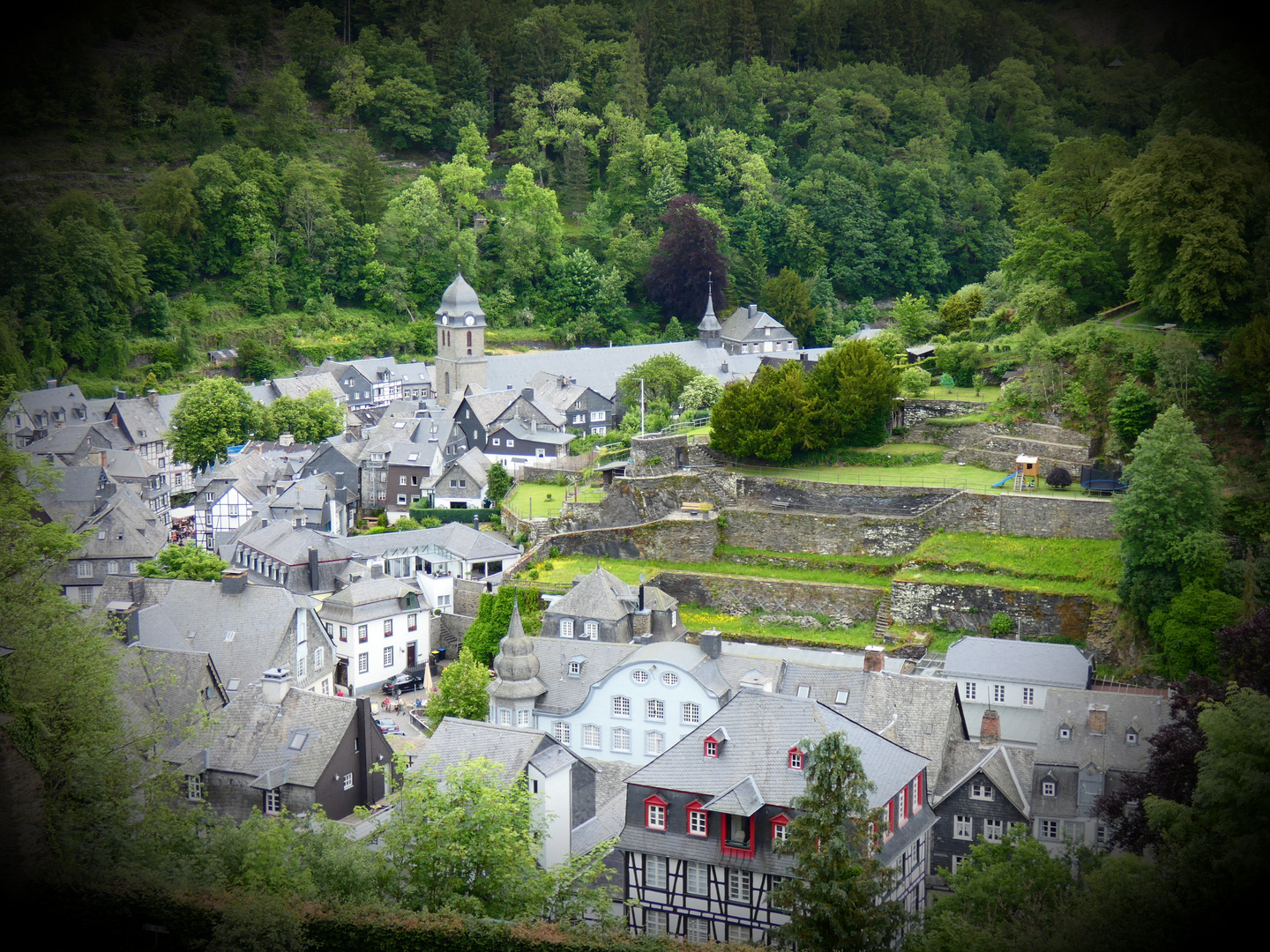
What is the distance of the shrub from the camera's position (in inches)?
1406

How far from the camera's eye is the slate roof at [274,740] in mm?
29297

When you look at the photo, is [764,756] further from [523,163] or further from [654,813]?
[523,163]

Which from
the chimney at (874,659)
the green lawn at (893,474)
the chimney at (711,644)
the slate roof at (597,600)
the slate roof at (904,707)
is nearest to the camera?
the slate roof at (904,707)

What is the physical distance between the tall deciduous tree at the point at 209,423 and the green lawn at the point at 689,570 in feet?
80.7

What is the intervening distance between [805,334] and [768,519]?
37085mm

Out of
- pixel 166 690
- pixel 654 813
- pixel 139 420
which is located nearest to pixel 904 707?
pixel 654 813

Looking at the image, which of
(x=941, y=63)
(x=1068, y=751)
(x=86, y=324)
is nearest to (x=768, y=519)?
(x=1068, y=751)

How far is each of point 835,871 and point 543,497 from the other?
28.7 metres

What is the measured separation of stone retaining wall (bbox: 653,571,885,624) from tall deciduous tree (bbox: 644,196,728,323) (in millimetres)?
39570

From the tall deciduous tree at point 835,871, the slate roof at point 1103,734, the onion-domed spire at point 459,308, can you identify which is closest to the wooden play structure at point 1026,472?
the slate roof at point 1103,734

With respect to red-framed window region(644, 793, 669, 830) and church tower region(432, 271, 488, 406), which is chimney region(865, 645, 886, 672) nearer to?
red-framed window region(644, 793, 669, 830)

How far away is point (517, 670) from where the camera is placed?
105ft

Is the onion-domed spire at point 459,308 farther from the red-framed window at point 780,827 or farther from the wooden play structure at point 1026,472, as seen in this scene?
the red-framed window at point 780,827

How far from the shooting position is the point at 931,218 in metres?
80.1
